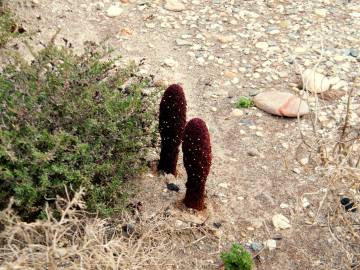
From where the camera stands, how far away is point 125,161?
4113 mm

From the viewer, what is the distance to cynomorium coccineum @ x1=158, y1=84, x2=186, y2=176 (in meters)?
4.02

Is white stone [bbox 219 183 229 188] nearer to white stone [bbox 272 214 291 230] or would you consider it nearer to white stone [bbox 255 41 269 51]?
white stone [bbox 272 214 291 230]

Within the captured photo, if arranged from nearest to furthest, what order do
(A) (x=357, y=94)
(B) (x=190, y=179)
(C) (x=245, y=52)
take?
(B) (x=190, y=179), (A) (x=357, y=94), (C) (x=245, y=52)

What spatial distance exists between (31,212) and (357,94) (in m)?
2.92

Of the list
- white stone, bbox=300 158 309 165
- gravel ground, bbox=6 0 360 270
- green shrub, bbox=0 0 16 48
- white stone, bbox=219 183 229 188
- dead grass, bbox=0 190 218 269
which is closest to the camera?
dead grass, bbox=0 190 218 269

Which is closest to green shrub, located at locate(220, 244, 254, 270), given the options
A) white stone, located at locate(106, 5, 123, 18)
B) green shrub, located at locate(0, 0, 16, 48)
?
green shrub, located at locate(0, 0, 16, 48)

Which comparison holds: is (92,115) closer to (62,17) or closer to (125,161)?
(125,161)

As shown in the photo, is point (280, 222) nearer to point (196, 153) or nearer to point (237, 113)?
point (196, 153)

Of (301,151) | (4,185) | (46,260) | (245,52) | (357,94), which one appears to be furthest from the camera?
(245,52)

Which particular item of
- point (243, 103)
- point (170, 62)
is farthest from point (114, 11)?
point (243, 103)

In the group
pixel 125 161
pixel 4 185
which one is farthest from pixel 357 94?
pixel 4 185

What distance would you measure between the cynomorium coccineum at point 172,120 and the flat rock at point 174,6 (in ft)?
7.69

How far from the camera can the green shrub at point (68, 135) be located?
3723 mm

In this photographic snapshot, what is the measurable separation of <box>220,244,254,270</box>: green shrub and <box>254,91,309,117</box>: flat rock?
1558 mm
